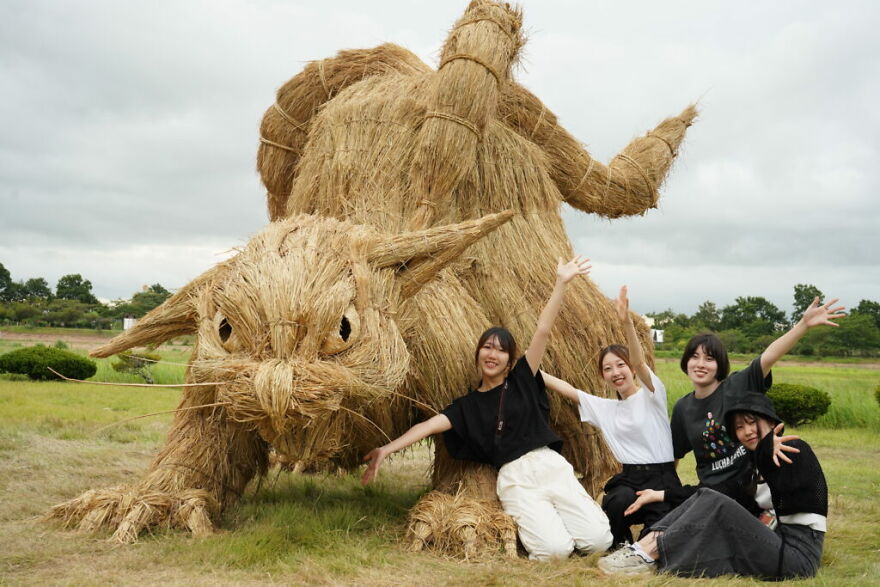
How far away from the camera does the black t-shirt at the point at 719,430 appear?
4023 millimetres

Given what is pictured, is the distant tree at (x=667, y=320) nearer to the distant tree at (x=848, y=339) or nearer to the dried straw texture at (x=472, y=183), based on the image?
the distant tree at (x=848, y=339)

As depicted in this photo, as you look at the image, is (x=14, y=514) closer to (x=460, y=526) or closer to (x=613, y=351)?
(x=460, y=526)

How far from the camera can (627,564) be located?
364 cm

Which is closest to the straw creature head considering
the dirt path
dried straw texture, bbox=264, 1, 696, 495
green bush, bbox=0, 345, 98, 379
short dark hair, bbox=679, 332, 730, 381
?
dried straw texture, bbox=264, 1, 696, 495

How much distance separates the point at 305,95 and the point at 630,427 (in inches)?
159

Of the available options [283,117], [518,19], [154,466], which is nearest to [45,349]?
[283,117]

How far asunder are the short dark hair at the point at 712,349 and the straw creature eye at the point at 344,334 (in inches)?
83.1

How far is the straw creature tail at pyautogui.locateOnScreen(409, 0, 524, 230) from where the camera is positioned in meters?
4.81

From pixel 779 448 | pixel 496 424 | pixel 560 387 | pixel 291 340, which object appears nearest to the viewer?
pixel 291 340

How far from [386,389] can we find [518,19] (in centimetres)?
338

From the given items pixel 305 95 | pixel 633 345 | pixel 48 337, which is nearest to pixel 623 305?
pixel 633 345

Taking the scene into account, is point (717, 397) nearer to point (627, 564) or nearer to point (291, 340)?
point (627, 564)

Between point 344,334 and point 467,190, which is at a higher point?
point 467,190

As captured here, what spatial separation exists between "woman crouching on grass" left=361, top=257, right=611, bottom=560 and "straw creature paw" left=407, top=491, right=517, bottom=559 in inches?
5.1
